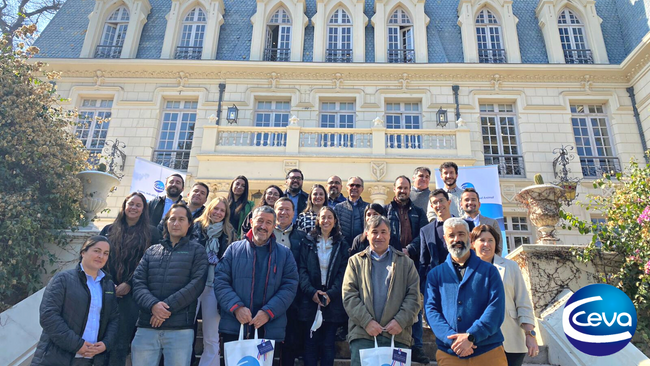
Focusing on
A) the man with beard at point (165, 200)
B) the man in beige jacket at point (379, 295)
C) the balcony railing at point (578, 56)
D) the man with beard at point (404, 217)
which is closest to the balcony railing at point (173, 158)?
the man with beard at point (165, 200)

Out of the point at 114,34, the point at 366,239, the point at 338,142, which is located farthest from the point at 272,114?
the point at 366,239

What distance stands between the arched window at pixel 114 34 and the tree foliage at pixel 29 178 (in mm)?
8558

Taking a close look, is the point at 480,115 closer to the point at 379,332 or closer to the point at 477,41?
the point at 477,41

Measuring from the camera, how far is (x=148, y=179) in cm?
985

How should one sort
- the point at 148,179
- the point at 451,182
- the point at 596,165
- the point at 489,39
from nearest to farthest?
the point at 451,182 → the point at 148,179 → the point at 596,165 → the point at 489,39

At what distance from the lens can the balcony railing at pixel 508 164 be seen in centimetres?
1245

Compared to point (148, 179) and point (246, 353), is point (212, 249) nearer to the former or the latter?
point (246, 353)

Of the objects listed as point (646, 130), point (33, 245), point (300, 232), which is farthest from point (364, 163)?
point (646, 130)

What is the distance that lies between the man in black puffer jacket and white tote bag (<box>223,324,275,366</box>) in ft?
2.11

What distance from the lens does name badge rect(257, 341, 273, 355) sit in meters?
3.16

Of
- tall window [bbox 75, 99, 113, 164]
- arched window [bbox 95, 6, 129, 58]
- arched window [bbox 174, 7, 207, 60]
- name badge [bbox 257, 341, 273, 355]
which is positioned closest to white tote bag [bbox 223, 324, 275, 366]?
name badge [bbox 257, 341, 273, 355]

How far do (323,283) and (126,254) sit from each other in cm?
195

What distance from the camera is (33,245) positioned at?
534 centimetres

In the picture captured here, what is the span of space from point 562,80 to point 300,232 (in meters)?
12.3
